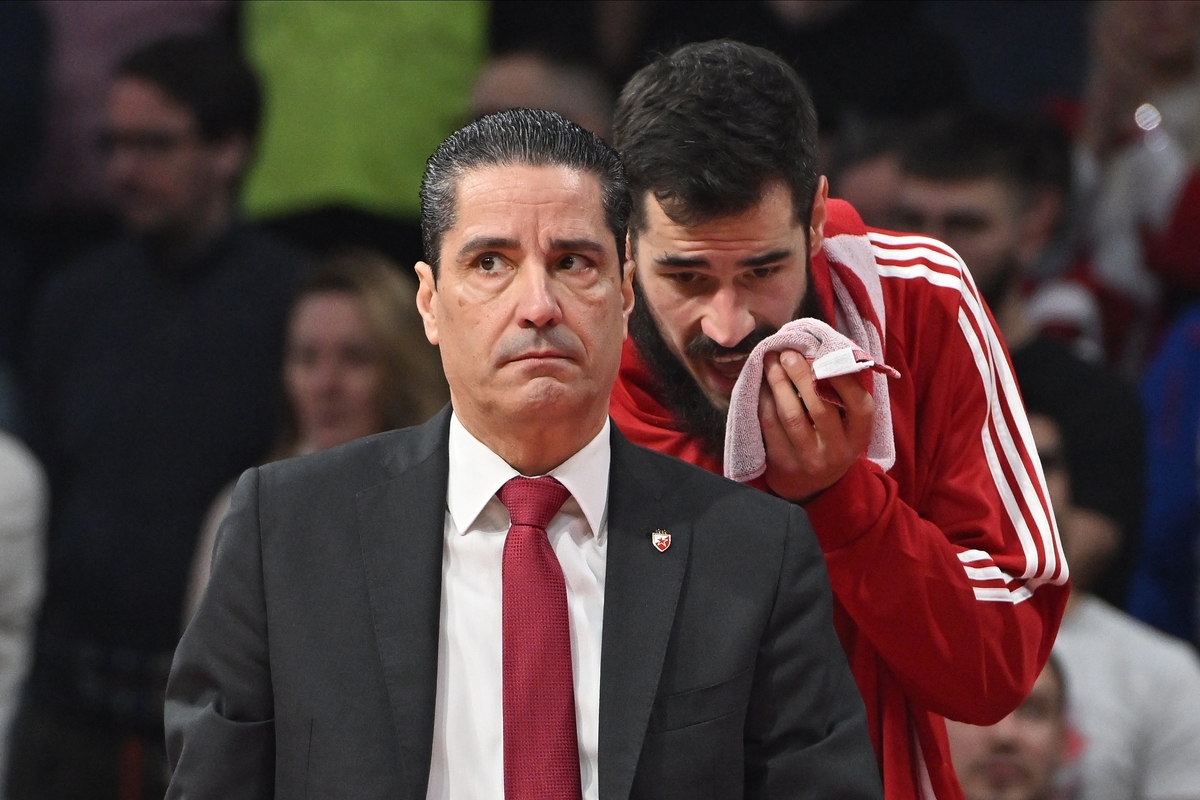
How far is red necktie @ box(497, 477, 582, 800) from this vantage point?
204 cm

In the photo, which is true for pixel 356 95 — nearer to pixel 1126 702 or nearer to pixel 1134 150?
pixel 1134 150

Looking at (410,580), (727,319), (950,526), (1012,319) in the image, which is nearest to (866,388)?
(727,319)

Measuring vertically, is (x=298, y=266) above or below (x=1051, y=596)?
above

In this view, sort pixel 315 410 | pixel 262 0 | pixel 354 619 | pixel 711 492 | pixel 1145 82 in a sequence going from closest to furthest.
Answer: pixel 354 619, pixel 711 492, pixel 315 410, pixel 262 0, pixel 1145 82

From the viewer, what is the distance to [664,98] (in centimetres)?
259

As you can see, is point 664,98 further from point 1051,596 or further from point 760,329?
point 1051,596

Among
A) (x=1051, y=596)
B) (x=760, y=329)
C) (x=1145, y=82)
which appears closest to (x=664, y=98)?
(x=760, y=329)

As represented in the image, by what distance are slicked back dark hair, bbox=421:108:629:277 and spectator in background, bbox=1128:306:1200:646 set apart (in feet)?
10.5

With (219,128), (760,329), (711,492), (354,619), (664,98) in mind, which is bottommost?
(354,619)

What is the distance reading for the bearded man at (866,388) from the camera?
2398mm

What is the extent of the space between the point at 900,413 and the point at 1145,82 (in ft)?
11.4

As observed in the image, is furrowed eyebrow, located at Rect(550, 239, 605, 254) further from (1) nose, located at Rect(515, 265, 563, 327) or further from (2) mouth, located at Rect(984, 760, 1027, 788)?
(2) mouth, located at Rect(984, 760, 1027, 788)

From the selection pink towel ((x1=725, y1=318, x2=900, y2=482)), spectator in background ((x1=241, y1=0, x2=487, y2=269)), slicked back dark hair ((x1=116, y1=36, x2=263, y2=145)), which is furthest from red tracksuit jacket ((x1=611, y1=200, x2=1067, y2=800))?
slicked back dark hair ((x1=116, y1=36, x2=263, y2=145))

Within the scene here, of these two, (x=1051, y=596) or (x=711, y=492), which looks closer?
(x=711, y=492)
